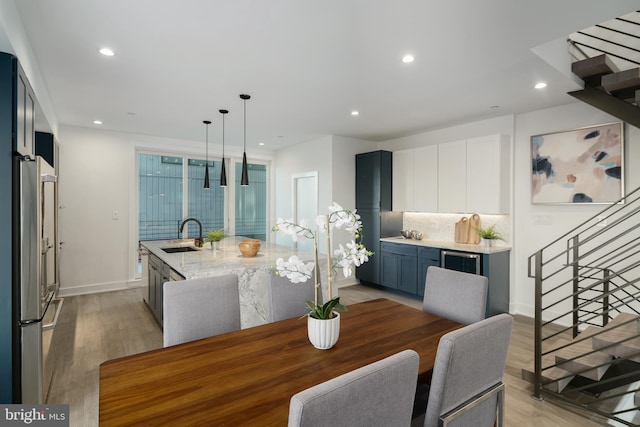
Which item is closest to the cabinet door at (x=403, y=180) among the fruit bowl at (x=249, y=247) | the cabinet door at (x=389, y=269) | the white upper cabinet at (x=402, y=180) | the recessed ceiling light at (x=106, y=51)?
the white upper cabinet at (x=402, y=180)

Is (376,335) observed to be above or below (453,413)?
above

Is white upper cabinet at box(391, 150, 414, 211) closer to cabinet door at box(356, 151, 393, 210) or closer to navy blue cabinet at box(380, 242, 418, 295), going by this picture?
cabinet door at box(356, 151, 393, 210)

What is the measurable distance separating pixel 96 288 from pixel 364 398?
19.1 ft

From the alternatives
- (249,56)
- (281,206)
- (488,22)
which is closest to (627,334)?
(488,22)

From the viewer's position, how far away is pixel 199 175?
647 centimetres

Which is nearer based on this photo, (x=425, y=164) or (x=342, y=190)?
(x=425, y=164)

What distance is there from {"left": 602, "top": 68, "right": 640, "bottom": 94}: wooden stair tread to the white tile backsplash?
201cm

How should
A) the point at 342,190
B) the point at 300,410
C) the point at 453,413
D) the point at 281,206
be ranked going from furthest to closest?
the point at 281,206
the point at 342,190
the point at 453,413
the point at 300,410

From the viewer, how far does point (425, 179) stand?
206 inches

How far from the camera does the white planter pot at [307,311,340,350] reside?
5.03ft

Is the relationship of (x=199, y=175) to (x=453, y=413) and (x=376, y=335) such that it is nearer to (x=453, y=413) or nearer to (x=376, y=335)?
(x=376, y=335)

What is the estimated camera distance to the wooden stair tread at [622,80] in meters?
2.60

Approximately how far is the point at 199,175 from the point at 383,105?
3981 millimetres

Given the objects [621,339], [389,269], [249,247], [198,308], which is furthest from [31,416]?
[389,269]
